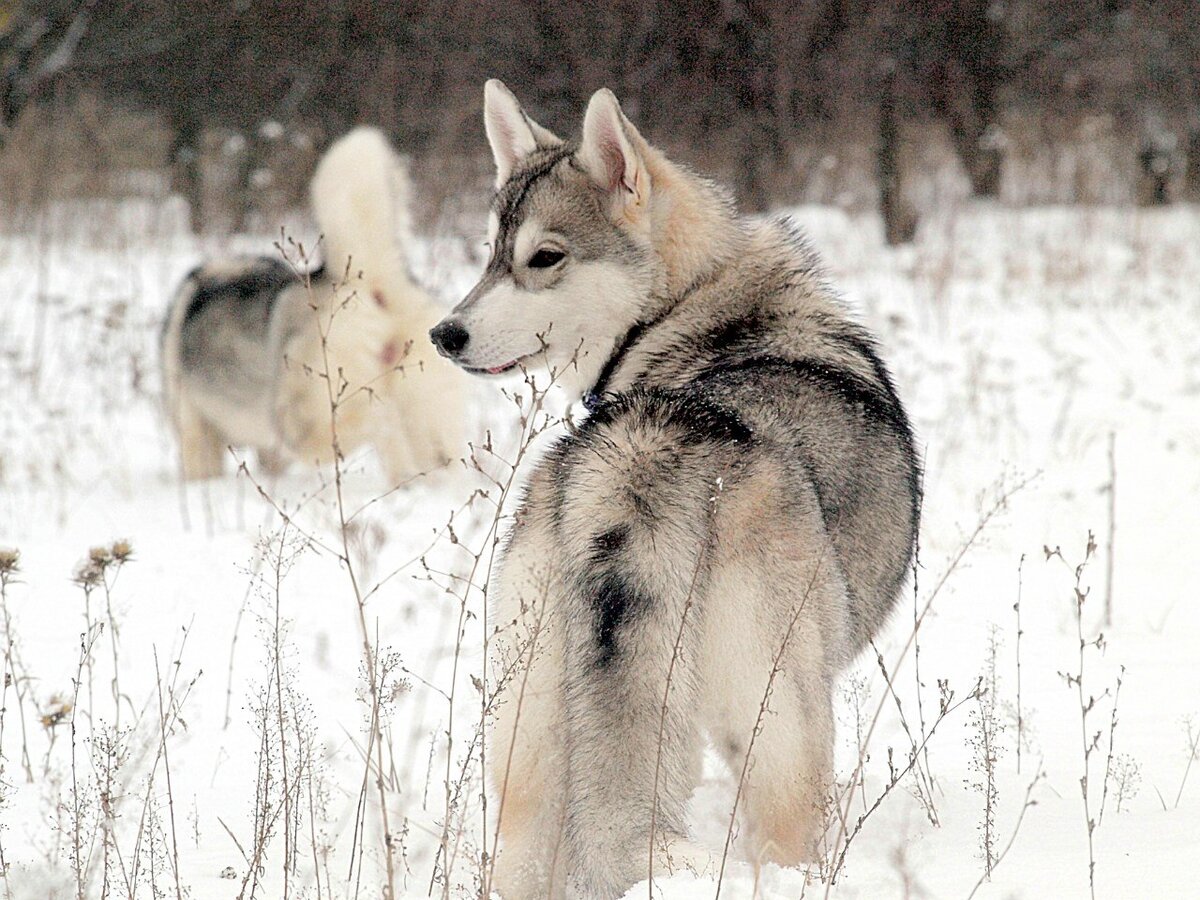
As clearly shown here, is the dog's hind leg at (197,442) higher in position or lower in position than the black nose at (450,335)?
lower

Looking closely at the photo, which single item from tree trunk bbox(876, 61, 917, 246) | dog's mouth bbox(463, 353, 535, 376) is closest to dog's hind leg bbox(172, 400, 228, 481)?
dog's mouth bbox(463, 353, 535, 376)

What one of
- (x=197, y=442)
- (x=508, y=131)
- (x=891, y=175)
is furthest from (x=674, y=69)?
(x=508, y=131)

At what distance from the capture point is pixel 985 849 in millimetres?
2717

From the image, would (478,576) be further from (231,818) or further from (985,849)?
(985,849)

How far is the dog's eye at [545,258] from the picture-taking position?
11.4 feet

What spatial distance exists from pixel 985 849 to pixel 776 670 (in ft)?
2.38

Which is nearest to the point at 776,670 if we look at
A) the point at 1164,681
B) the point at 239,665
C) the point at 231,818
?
the point at 231,818

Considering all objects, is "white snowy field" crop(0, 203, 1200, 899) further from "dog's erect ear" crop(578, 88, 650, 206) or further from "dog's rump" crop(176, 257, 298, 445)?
"dog's erect ear" crop(578, 88, 650, 206)

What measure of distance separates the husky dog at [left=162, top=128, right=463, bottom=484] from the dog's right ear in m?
2.55

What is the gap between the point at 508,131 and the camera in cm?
391

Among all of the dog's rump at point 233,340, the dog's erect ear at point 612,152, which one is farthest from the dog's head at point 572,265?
the dog's rump at point 233,340

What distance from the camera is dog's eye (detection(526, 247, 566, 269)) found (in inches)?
137

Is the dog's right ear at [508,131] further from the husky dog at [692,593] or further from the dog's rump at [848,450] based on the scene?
the dog's rump at [848,450]

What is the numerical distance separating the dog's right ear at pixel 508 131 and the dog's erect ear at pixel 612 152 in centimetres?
38
